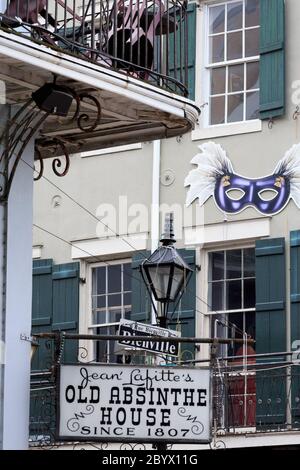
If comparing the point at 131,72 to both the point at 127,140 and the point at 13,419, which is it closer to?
the point at 127,140

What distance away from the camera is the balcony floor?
1170 cm

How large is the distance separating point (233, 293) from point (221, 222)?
86cm

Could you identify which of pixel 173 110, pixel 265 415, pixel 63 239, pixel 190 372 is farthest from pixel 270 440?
pixel 173 110

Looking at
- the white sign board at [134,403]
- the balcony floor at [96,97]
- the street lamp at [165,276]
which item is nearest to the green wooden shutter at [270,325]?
the street lamp at [165,276]

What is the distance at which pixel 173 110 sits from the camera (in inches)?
500

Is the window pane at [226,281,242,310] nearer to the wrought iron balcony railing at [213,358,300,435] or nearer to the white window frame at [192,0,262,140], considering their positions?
the wrought iron balcony railing at [213,358,300,435]

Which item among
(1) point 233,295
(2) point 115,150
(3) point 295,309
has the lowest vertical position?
(3) point 295,309

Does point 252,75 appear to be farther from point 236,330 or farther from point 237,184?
point 236,330

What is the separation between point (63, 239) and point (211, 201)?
7.09ft

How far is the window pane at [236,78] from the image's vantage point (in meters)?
20.7

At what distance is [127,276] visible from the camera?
69.0 ft

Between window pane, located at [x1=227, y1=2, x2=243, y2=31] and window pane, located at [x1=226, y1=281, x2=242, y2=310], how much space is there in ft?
10.4

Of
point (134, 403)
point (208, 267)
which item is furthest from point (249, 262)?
point (134, 403)
